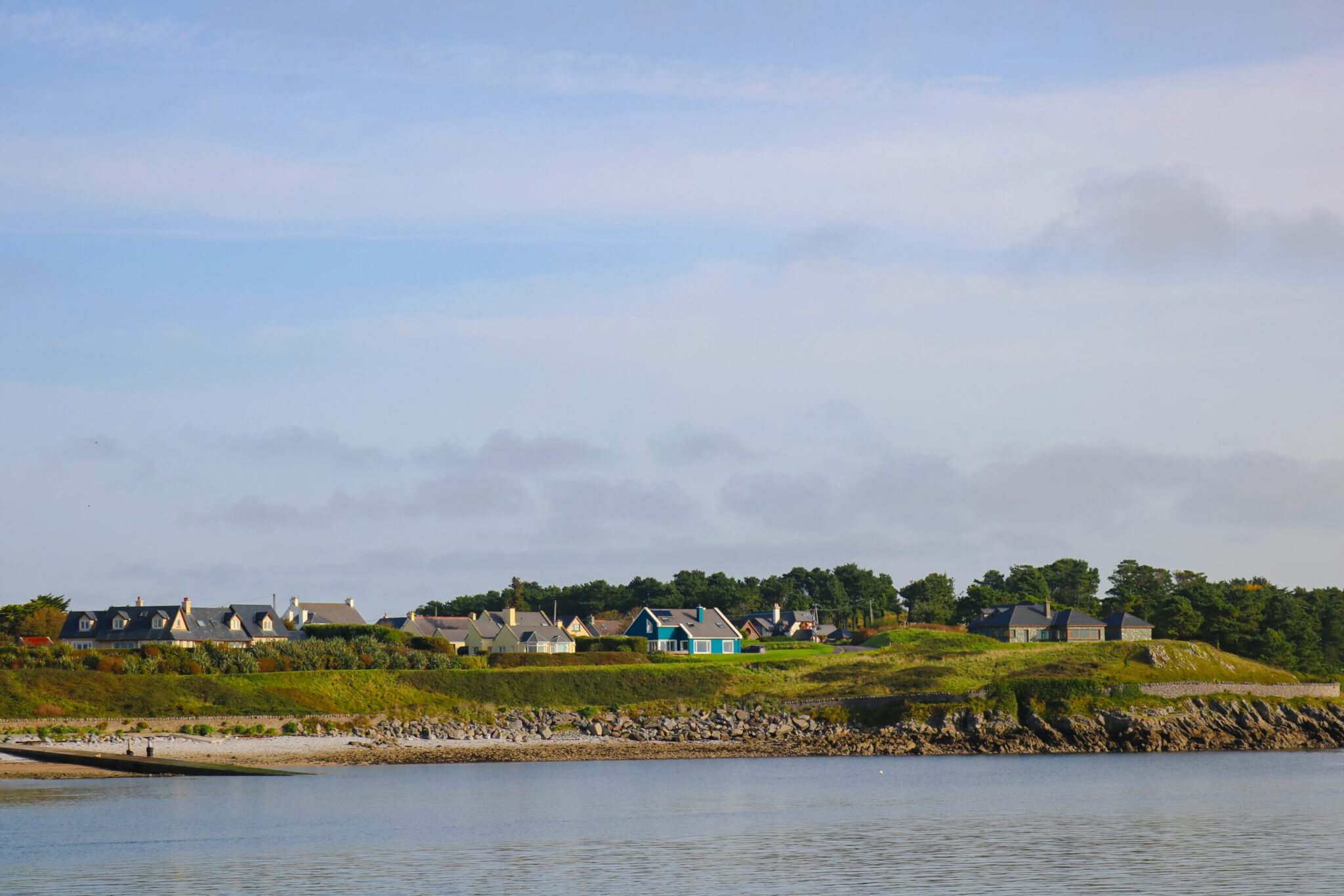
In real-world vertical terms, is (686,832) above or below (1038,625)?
below

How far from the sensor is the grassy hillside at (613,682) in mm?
73562

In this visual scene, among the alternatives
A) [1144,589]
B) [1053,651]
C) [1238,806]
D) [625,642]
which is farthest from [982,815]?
[1144,589]

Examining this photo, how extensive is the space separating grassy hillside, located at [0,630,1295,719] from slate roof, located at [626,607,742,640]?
19.0 metres

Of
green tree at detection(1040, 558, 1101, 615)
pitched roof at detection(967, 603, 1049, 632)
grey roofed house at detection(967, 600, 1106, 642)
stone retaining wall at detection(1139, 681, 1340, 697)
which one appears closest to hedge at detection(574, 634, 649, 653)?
grey roofed house at detection(967, 600, 1106, 642)

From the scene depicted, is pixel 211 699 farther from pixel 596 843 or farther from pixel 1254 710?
pixel 1254 710

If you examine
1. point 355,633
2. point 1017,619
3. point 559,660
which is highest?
point 1017,619

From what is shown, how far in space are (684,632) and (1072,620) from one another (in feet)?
113

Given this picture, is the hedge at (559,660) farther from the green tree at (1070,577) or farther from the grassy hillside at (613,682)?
the green tree at (1070,577)

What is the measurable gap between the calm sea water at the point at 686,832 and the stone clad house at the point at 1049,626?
49011 millimetres

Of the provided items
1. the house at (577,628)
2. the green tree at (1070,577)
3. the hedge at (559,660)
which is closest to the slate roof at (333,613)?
the house at (577,628)

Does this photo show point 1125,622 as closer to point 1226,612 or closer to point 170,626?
point 1226,612

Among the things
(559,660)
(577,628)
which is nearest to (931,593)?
(577,628)

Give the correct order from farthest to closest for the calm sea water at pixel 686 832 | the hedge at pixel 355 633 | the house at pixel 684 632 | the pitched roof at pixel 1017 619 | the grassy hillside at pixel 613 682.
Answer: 1. the pitched roof at pixel 1017 619
2. the house at pixel 684 632
3. the hedge at pixel 355 633
4. the grassy hillside at pixel 613 682
5. the calm sea water at pixel 686 832

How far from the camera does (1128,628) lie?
117 metres
